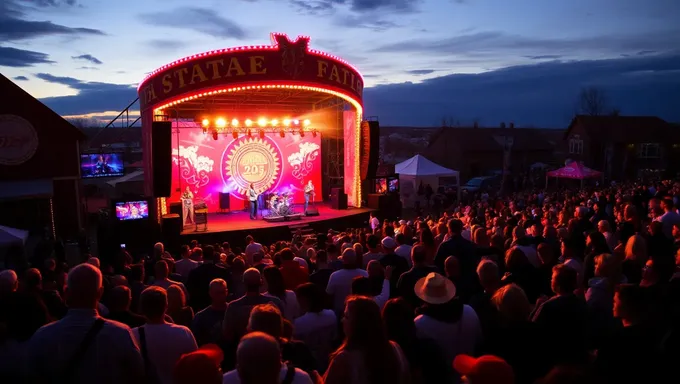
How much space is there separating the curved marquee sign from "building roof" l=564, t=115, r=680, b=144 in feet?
102

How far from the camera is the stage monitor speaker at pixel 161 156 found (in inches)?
525

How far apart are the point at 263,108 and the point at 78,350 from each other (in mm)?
18502

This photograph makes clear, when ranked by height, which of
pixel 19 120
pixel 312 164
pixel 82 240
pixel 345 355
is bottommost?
pixel 82 240

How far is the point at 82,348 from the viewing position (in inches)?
103

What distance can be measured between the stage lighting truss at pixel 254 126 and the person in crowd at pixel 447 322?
15348 mm

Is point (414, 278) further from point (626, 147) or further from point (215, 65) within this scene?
point (626, 147)

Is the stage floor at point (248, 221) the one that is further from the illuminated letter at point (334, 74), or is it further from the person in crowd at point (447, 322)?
the person in crowd at point (447, 322)

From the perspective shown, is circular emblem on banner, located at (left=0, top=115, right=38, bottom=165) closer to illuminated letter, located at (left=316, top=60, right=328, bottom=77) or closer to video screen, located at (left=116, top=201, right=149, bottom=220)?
video screen, located at (left=116, top=201, right=149, bottom=220)

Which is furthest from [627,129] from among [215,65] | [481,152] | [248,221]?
[215,65]

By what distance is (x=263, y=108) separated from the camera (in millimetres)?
20531

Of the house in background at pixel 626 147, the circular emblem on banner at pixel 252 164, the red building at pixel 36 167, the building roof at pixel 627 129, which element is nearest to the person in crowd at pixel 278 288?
the red building at pixel 36 167

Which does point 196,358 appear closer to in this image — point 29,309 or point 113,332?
point 113,332

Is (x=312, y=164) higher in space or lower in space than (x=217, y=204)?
higher

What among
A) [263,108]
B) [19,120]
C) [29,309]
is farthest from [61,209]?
[29,309]
